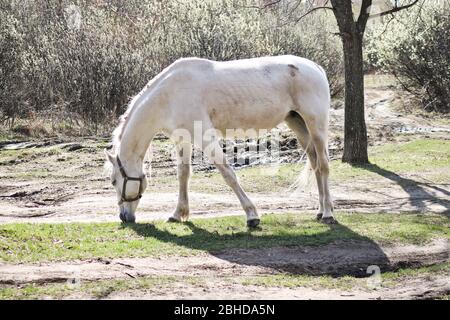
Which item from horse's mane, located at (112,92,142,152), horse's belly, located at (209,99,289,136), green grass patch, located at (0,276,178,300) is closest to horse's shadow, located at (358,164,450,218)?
horse's belly, located at (209,99,289,136)

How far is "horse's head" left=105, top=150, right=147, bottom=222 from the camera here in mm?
9062

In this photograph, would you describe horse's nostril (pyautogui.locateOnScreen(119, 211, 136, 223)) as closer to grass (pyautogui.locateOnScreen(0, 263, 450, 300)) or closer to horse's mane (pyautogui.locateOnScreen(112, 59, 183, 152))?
horse's mane (pyautogui.locateOnScreen(112, 59, 183, 152))

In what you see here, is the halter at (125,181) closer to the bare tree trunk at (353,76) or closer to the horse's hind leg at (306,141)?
the horse's hind leg at (306,141)

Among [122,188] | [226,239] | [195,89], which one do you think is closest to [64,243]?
[122,188]

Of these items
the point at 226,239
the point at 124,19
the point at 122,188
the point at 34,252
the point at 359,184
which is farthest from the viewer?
the point at 124,19

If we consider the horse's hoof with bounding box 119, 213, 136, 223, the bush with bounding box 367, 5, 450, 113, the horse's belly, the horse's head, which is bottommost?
the horse's hoof with bounding box 119, 213, 136, 223

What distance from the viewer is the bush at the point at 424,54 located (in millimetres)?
23969

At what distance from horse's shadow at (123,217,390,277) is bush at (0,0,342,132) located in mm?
11026

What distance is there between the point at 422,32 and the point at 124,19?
10435mm

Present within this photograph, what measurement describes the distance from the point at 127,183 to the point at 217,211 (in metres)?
2.11

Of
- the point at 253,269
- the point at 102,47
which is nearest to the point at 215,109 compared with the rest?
the point at 253,269

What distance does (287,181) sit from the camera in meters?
13.2
